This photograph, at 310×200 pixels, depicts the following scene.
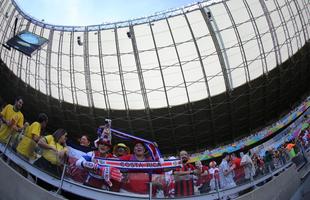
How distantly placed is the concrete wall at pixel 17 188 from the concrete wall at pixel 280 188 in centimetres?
392

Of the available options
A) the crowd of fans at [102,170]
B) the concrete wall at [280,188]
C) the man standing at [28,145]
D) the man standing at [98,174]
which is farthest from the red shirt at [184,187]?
the man standing at [28,145]

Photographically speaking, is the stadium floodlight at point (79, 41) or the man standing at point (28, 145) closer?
the man standing at point (28, 145)

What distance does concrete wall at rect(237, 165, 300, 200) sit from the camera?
9125 millimetres

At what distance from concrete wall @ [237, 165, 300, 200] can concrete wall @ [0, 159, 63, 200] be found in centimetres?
392

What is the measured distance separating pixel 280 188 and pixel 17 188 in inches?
219

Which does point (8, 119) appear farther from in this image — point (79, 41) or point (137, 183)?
point (79, 41)

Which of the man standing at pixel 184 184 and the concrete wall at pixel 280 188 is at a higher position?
the concrete wall at pixel 280 188

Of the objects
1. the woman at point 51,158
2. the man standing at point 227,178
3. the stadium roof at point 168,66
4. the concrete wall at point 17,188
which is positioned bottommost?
the concrete wall at point 17,188

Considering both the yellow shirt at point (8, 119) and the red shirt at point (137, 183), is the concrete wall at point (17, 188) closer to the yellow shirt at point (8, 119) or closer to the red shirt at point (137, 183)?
the yellow shirt at point (8, 119)

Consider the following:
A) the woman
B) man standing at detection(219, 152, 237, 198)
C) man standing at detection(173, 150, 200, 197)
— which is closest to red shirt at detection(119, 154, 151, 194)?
man standing at detection(173, 150, 200, 197)

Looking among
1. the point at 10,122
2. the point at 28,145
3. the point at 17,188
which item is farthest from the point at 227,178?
the point at 10,122

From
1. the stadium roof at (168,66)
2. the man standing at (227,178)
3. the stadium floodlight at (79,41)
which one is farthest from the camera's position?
the stadium floodlight at (79,41)

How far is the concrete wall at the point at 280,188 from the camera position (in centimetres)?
912

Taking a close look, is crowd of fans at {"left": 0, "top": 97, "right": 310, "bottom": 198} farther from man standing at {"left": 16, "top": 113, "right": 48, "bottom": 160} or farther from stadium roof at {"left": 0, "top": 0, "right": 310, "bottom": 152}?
stadium roof at {"left": 0, "top": 0, "right": 310, "bottom": 152}
